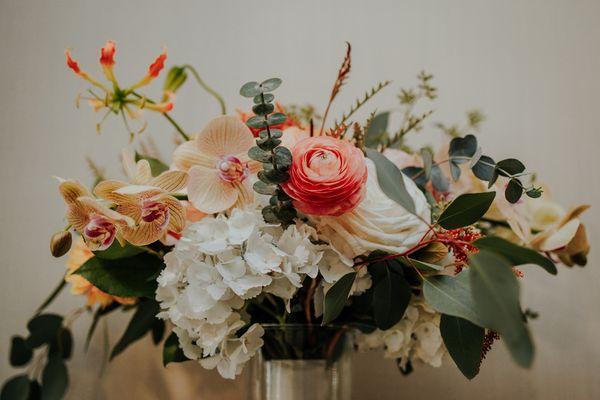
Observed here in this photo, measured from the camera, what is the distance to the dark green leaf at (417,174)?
32.4 inches

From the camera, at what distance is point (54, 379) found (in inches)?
38.6

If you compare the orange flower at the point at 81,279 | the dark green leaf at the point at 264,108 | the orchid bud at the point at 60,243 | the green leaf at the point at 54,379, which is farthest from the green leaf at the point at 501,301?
the green leaf at the point at 54,379

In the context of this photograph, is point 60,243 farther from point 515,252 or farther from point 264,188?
point 515,252

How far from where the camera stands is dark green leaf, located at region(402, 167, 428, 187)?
32.4 inches

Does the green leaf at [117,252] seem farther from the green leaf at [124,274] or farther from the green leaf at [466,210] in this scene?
the green leaf at [466,210]

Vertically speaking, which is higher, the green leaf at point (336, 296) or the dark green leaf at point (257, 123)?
the dark green leaf at point (257, 123)

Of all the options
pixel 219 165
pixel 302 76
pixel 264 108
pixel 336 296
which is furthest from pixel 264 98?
pixel 302 76

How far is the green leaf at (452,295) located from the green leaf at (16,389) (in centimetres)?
74

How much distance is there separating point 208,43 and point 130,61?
A: 162 millimetres

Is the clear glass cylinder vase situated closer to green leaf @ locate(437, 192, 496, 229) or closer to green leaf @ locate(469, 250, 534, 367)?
green leaf @ locate(437, 192, 496, 229)

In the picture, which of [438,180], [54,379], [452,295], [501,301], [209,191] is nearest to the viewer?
[501,301]

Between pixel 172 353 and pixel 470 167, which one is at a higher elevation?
pixel 470 167

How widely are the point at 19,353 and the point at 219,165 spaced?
59cm

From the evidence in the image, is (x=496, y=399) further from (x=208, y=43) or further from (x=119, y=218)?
(x=208, y=43)
